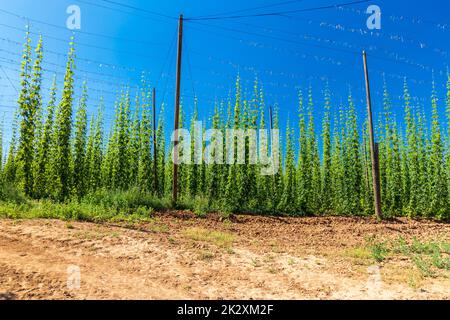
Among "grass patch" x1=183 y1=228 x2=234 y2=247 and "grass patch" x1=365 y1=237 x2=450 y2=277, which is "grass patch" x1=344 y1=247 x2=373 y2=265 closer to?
"grass patch" x1=365 y1=237 x2=450 y2=277

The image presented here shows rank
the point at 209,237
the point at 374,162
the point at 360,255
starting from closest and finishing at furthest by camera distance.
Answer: the point at 360,255 → the point at 209,237 → the point at 374,162

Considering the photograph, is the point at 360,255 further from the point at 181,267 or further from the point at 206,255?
the point at 181,267

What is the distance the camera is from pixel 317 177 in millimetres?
20859

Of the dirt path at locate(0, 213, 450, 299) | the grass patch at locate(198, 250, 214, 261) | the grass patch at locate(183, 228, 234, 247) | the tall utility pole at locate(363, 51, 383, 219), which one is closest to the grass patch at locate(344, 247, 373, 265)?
the dirt path at locate(0, 213, 450, 299)

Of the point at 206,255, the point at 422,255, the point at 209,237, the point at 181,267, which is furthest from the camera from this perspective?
the point at 209,237

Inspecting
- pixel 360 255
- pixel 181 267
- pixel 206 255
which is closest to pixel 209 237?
pixel 206 255

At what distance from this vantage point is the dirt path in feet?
15.5

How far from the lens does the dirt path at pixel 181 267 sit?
4719 millimetres

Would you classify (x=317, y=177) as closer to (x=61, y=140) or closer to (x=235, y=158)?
(x=235, y=158)

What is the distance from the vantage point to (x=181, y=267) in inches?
235

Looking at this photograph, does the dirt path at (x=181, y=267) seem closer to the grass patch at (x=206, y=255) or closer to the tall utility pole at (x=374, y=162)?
the grass patch at (x=206, y=255)
